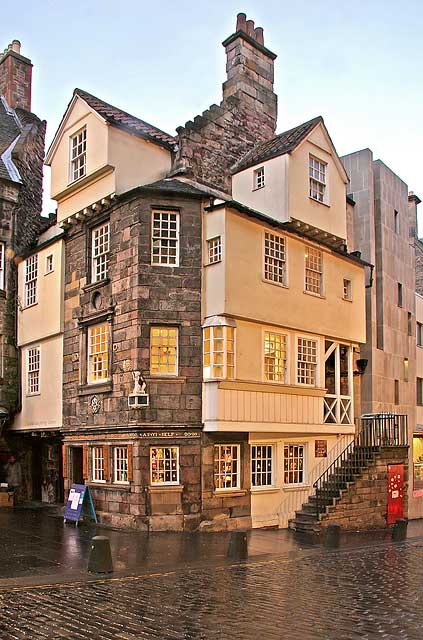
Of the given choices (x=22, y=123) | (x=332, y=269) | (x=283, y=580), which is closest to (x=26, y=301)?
(x=22, y=123)

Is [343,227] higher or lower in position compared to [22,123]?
lower

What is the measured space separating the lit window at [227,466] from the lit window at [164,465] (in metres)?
1.15

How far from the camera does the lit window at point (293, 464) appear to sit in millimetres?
21250

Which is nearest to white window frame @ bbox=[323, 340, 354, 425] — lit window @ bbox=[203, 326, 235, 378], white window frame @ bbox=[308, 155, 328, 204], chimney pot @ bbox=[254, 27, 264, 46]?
lit window @ bbox=[203, 326, 235, 378]

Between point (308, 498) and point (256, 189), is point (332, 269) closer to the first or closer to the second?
point (256, 189)

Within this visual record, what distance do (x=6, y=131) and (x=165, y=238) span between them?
39.7ft

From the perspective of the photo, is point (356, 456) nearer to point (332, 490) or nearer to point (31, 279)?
point (332, 490)

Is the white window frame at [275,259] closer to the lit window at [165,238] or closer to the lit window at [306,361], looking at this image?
the lit window at [306,361]

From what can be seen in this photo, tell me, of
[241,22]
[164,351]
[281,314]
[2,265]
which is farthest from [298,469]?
[241,22]

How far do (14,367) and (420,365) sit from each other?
16.7 metres

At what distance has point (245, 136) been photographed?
80.6 ft

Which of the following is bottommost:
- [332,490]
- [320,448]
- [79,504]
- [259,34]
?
[79,504]

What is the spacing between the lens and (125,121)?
20844mm

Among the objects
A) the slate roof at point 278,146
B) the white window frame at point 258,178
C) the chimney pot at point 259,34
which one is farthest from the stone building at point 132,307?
the chimney pot at point 259,34
